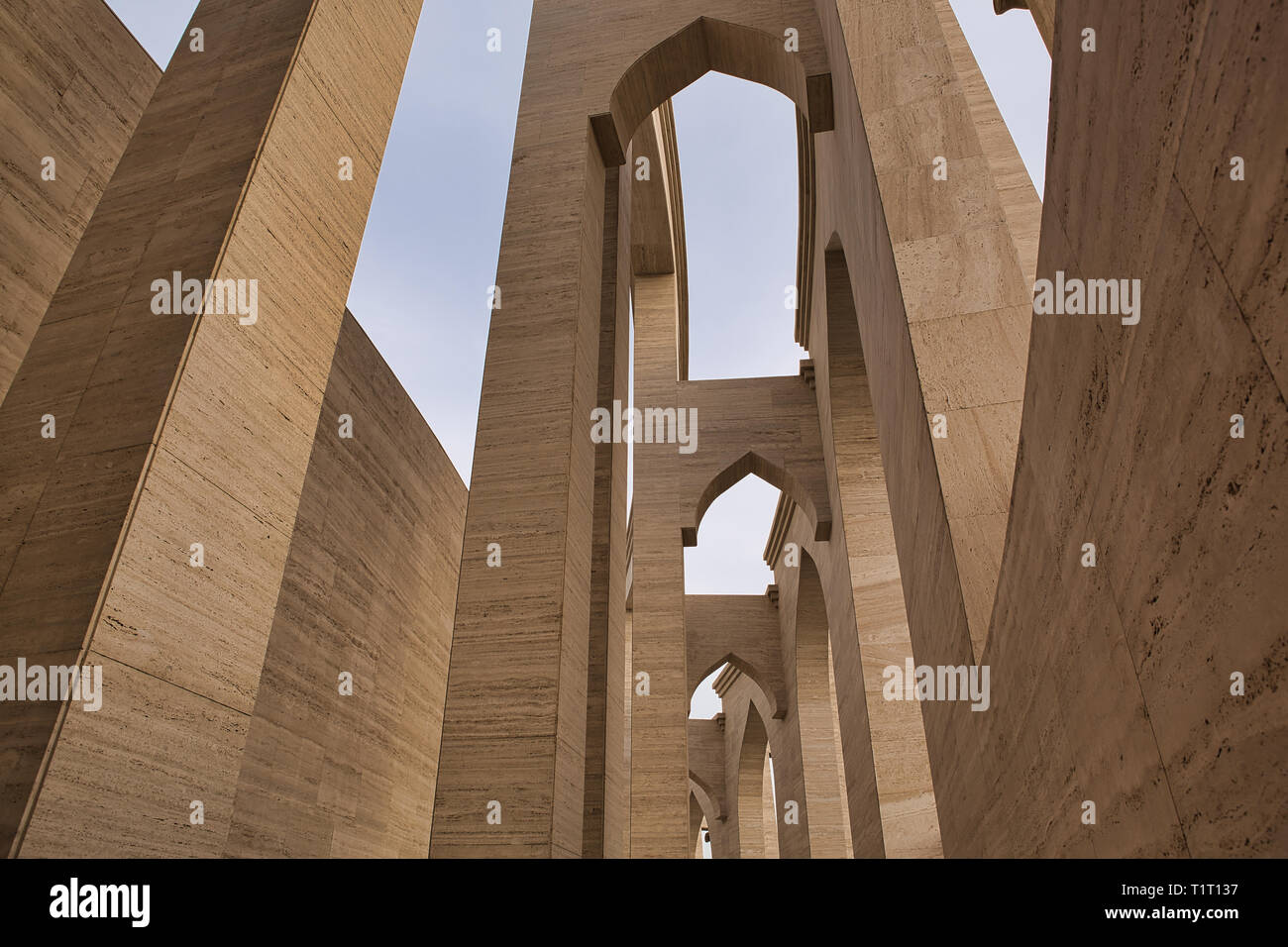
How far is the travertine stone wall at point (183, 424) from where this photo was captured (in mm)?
2396

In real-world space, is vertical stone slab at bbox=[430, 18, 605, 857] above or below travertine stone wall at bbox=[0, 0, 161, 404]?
below

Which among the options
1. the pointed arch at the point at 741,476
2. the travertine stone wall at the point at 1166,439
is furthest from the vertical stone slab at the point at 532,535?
the pointed arch at the point at 741,476

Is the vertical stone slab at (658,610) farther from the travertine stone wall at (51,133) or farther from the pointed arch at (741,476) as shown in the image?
the travertine stone wall at (51,133)

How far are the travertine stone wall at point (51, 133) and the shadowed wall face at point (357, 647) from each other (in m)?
2.36

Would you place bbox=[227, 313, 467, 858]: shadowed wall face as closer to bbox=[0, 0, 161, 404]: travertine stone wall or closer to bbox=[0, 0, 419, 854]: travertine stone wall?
bbox=[0, 0, 161, 404]: travertine stone wall

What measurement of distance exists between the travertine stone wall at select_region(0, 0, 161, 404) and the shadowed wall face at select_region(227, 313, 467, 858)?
236cm

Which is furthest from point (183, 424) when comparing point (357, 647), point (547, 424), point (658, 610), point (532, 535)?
point (658, 610)

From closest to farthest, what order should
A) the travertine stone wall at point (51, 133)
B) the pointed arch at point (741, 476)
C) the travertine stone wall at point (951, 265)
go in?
1. the travertine stone wall at point (951, 265)
2. the travertine stone wall at point (51, 133)
3. the pointed arch at point (741, 476)

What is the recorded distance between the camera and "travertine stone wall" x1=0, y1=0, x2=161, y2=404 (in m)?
5.34

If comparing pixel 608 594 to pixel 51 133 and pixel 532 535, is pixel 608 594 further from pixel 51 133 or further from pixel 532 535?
pixel 51 133

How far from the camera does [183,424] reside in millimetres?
2721

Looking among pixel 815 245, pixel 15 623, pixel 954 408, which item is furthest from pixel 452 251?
pixel 15 623

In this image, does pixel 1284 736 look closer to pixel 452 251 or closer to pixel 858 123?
pixel 858 123

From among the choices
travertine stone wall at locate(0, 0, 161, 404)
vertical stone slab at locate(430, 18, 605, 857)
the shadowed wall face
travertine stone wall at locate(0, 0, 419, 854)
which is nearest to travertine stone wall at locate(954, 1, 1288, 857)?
travertine stone wall at locate(0, 0, 419, 854)
